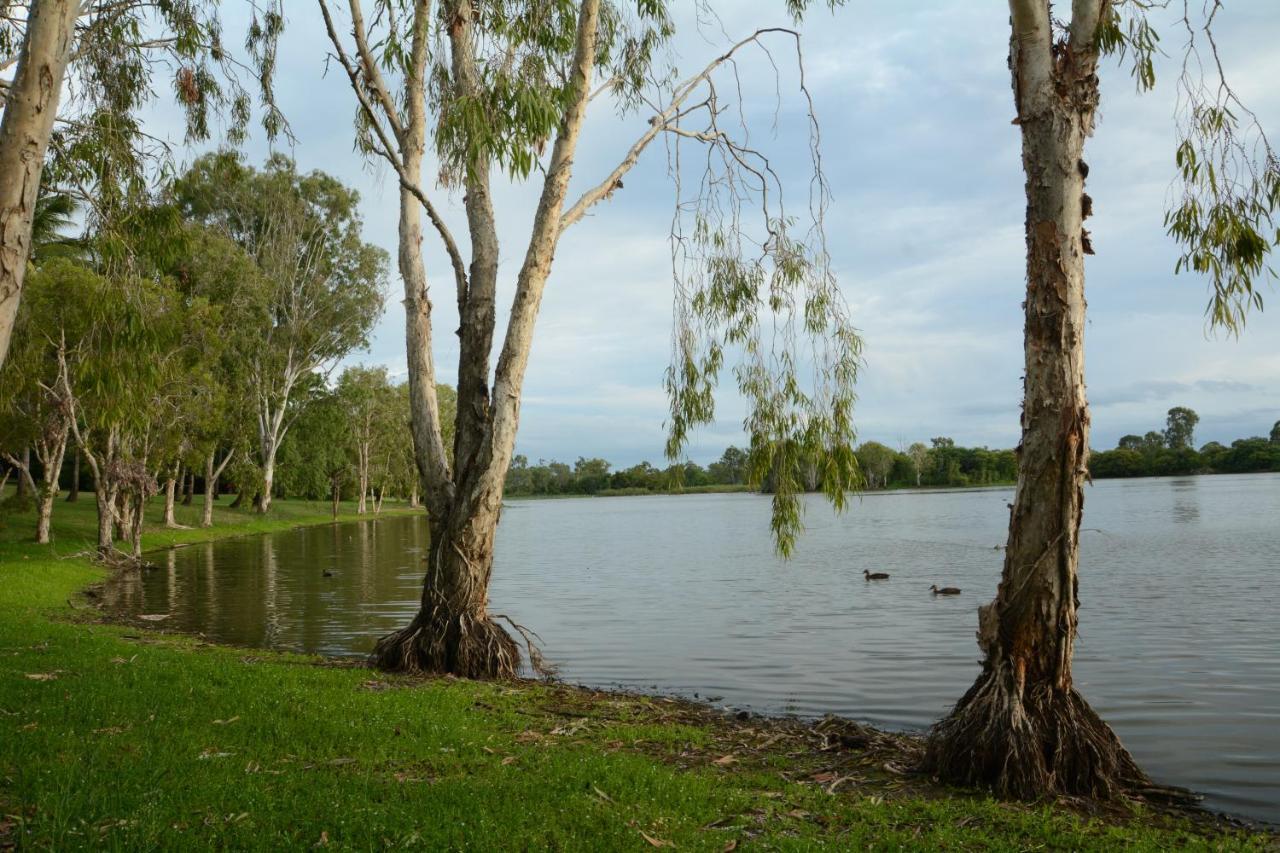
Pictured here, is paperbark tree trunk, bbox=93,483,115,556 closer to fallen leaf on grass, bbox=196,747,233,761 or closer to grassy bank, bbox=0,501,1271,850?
grassy bank, bbox=0,501,1271,850

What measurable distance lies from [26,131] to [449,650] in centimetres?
634

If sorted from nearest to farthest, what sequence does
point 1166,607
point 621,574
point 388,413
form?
point 1166,607 → point 621,574 → point 388,413

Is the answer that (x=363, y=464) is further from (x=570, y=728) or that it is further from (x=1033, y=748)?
(x=1033, y=748)

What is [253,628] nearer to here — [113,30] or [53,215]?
[113,30]

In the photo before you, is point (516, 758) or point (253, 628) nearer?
point (516, 758)

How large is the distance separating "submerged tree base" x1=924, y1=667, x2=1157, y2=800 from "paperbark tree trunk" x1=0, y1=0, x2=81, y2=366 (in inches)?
244

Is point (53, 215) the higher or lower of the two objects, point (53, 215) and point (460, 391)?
the higher

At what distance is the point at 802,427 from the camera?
8.98m

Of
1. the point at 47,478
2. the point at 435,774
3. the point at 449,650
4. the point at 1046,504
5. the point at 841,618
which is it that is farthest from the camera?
the point at 47,478

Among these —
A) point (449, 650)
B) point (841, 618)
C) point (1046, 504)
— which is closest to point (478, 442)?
point (449, 650)

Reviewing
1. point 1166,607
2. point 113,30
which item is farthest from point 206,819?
point 1166,607

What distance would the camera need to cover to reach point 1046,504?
20.1 ft

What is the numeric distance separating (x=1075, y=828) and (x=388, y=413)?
178 feet

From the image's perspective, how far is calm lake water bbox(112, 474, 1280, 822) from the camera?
9680mm
